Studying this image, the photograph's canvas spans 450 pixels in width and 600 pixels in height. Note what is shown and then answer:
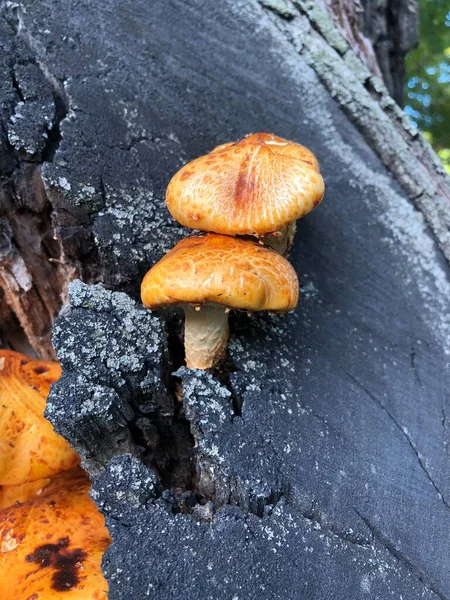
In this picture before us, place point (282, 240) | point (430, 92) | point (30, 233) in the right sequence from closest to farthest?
point (282, 240) < point (30, 233) < point (430, 92)

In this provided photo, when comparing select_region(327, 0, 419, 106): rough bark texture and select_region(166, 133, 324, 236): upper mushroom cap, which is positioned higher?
select_region(327, 0, 419, 106): rough bark texture

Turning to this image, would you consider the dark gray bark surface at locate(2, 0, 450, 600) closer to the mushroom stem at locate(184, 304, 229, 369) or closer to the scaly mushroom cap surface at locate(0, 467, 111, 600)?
the mushroom stem at locate(184, 304, 229, 369)

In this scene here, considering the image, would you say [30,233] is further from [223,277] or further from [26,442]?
[223,277]

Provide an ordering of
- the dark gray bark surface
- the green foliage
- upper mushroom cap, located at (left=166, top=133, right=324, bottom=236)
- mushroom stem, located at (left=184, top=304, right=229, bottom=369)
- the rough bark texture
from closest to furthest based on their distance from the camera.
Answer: the dark gray bark surface → upper mushroom cap, located at (left=166, top=133, right=324, bottom=236) → mushroom stem, located at (left=184, top=304, right=229, bottom=369) → the rough bark texture → the green foliage

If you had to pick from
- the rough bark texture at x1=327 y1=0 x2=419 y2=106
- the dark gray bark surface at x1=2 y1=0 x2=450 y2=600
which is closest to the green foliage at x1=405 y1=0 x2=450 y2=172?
the rough bark texture at x1=327 y1=0 x2=419 y2=106

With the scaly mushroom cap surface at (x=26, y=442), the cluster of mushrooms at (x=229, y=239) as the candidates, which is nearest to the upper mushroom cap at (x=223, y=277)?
the cluster of mushrooms at (x=229, y=239)

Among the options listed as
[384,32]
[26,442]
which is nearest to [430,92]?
[384,32]

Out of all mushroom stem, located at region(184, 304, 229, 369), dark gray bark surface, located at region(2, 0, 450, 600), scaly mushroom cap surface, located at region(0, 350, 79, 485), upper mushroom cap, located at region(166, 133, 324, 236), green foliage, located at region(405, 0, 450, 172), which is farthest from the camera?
green foliage, located at region(405, 0, 450, 172)
